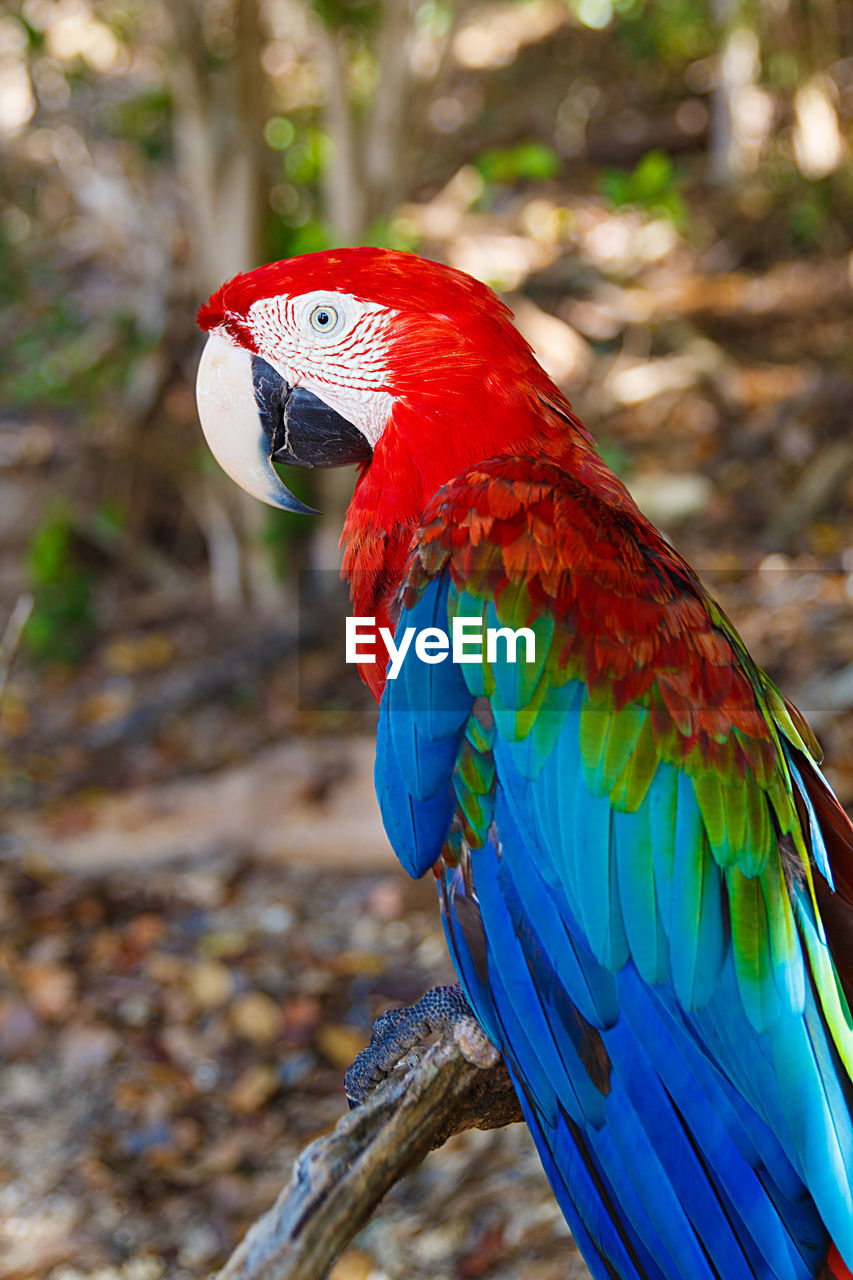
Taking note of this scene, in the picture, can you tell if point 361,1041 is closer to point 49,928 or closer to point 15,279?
point 49,928

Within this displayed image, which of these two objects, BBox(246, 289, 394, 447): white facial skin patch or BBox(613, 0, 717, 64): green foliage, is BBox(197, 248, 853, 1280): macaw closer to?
BBox(246, 289, 394, 447): white facial skin patch

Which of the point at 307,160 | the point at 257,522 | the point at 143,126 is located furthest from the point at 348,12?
the point at 257,522

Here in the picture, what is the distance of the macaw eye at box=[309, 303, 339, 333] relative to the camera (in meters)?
1.19

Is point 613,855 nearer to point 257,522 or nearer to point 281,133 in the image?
point 257,522

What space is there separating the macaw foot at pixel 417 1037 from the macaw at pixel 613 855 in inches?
1.9

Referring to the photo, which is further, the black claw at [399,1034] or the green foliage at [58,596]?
the green foliage at [58,596]

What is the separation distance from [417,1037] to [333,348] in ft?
2.59

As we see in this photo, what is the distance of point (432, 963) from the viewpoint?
7.61ft

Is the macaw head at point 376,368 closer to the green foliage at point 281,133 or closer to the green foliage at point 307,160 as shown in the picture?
the green foliage at point 307,160

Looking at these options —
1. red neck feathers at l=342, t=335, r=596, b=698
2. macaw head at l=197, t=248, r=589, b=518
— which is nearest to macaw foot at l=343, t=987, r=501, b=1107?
red neck feathers at l=342, t=335, r=596, b=698

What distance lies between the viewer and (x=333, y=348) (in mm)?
1199

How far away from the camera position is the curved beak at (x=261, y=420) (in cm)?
125

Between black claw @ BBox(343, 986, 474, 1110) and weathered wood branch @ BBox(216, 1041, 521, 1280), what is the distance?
0.10 meters

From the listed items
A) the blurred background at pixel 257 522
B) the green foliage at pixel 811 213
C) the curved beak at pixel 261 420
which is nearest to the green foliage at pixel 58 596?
the blurred background at pixel 257 522
